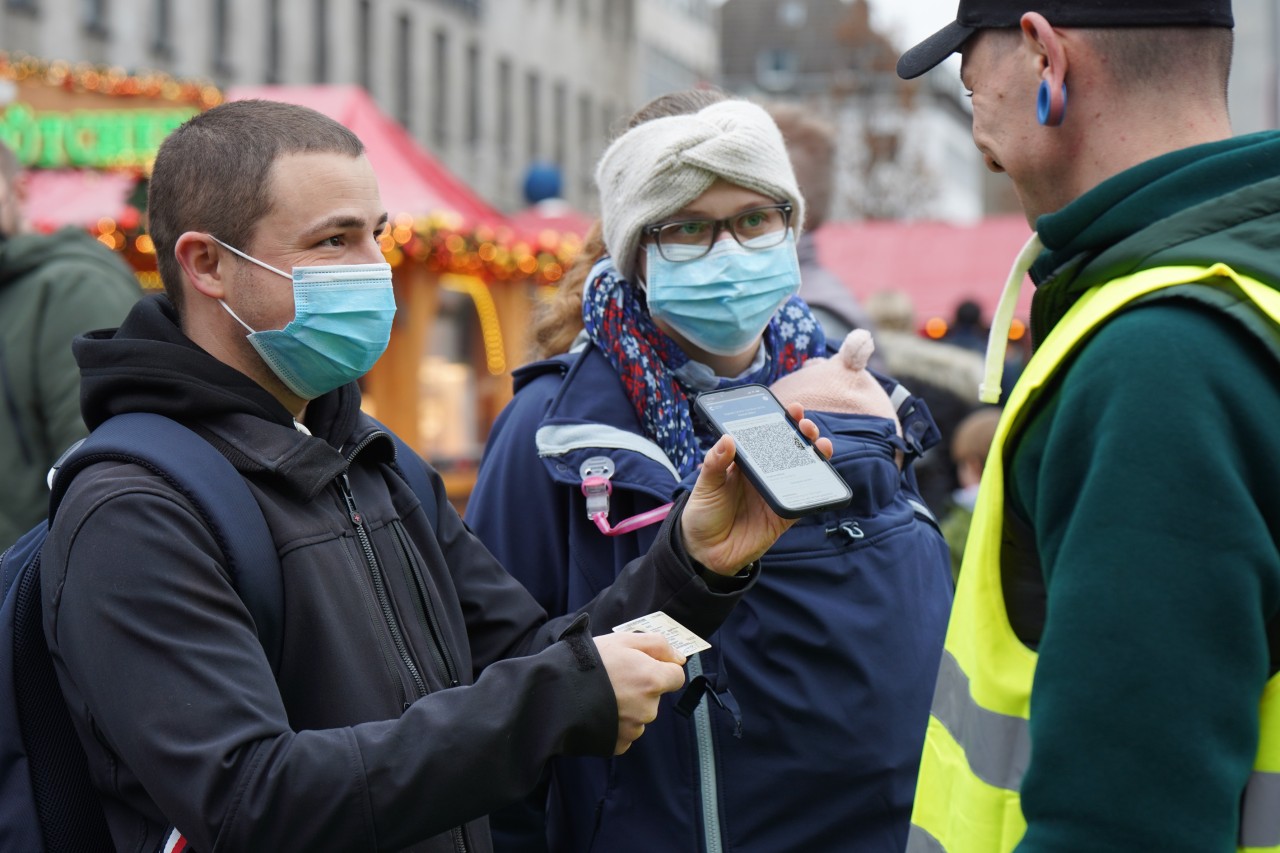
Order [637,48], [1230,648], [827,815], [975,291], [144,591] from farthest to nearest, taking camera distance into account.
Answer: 1. [637,48]
2. [975,291]
3. [827,815]
4. [144,591]
5. [1230,648]

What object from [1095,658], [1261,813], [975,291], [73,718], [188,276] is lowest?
[975,291]

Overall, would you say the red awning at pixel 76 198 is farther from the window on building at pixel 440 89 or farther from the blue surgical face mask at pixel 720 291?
the window on building at pixel 440 89

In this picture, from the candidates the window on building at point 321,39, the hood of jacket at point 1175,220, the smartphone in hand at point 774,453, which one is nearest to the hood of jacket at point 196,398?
the smartphone in hand at point 774,453

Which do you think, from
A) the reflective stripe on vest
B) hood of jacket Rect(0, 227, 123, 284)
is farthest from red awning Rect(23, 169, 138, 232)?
the reflective stripe on vest

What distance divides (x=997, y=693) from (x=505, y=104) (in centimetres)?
3847

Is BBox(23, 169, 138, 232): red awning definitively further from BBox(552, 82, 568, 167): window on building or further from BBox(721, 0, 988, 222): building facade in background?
BBox(552, 82, 568, 167): window on building

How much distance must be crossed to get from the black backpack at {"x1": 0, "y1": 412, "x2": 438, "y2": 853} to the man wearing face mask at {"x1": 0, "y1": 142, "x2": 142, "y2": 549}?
2.32 meters

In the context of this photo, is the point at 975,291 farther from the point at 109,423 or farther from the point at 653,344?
the point at 109,423

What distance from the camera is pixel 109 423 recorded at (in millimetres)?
2145

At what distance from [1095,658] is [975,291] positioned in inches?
608

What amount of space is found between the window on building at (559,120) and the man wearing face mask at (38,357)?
3772 centimetres

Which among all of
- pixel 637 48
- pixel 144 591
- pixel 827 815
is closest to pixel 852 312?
pixel 827 815

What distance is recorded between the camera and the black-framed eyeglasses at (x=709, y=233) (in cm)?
301

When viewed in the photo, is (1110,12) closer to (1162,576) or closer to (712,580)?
(1162,576)
